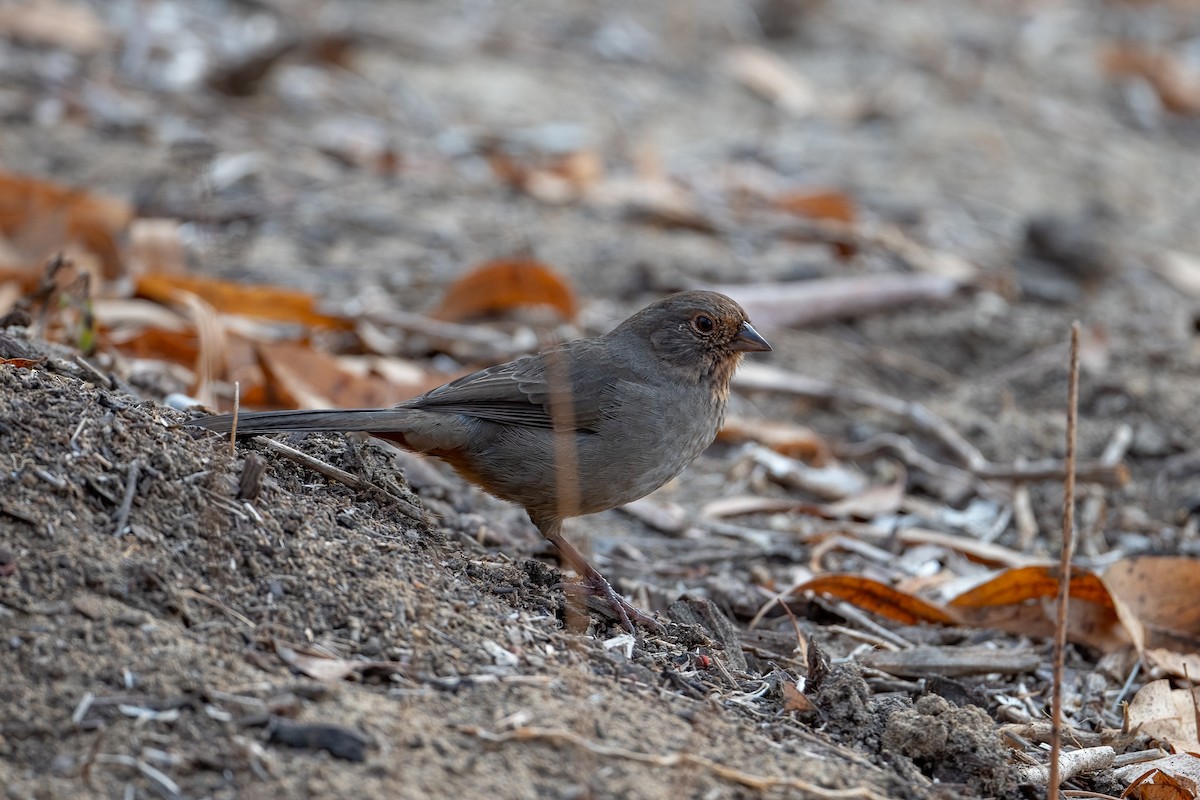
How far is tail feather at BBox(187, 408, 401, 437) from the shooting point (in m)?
3.61

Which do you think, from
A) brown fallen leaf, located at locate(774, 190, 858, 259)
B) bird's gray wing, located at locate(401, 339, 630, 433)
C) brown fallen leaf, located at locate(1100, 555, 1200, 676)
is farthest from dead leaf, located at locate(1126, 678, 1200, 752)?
brown fallen leaf, located at locate(774, 190, 858, 259)

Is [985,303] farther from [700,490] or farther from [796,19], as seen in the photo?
[796,19]

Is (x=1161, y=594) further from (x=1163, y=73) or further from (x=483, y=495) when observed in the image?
(x=1163, y=73)

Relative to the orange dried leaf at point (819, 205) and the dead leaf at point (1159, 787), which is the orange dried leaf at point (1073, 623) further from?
the orange dried leaf at point (819, 205)

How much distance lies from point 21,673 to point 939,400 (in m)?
5.02

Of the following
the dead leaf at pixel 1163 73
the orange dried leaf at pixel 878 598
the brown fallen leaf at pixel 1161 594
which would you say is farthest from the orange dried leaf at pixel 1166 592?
the dead leaf at pixel 1163 73

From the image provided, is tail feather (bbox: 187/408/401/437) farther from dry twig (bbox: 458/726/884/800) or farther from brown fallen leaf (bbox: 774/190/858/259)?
brown fallen leaf (bbox: 774/190/858/259)

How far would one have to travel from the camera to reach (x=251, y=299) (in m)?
6.12

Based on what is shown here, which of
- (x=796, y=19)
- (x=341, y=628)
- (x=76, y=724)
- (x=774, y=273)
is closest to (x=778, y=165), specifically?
(x=774, y=273)

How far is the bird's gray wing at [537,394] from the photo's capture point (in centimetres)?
429

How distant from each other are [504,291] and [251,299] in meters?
1.24

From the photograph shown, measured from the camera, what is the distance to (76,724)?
8.61 ft

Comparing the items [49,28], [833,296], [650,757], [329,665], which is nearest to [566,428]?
[329,665]

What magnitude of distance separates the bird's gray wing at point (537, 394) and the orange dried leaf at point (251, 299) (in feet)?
6.15
